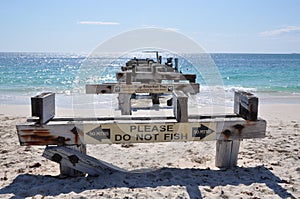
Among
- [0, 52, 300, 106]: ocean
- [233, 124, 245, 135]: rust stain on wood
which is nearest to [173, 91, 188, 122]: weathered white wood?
[233, 124, 245, 135]: rust stain on wood

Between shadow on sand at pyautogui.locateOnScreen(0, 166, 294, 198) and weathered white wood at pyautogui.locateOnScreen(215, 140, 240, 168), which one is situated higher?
weathered white wood at pyautogui.locateOnScreen(215, 140, 240, 168)

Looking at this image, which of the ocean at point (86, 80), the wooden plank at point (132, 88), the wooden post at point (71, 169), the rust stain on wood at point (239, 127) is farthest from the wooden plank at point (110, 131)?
the ocean at point (86, 80)

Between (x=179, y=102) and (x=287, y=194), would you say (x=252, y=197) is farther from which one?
(x=179, y=102)

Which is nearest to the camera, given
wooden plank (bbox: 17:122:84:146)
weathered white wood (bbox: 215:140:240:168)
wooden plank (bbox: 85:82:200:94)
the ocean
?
wooden plank (bbox: 17:122:84:146)

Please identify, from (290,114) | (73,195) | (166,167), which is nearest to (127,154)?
(166,167)

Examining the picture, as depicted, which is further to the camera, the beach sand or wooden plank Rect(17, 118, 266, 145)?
wooden plank Rect(17, 118, 266, 145)

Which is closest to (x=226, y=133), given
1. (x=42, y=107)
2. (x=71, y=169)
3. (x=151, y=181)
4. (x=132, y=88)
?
(x=151, y=181)

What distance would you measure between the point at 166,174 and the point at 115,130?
1034mm

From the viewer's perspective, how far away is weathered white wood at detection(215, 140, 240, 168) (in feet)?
15.3

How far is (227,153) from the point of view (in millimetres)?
4742

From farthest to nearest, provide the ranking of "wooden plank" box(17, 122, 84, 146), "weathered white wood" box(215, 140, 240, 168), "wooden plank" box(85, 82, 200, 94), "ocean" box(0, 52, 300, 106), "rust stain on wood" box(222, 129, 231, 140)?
"ocean" box(0, 52, 300, 106) < "wooden plank" box(85, 82, 200, 94) < "weathered white wood" box(215, 140, 240, 168) < "rust stain on wood" box(222, 129, 231, 140) < "wooden plank" box(17, 122, 84, 146)

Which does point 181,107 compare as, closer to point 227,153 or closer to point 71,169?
point 227,153

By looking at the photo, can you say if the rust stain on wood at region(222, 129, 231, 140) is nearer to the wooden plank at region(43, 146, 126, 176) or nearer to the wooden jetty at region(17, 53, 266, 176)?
the wooden jetty at region(17, 53, 266, 176)

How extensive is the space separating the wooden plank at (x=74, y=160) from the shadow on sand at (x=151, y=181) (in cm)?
11
